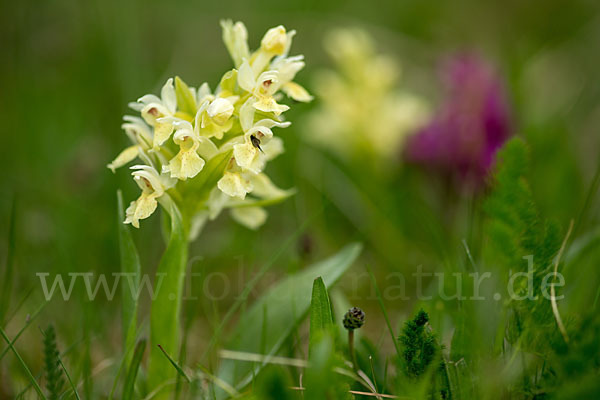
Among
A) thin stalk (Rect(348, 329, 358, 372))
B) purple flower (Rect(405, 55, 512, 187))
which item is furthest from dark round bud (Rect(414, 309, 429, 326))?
purple flower (Rect(405, 55, 512, 187))

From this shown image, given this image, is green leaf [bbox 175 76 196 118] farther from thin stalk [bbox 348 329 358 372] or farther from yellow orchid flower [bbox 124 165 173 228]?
thin stalk [bbox 348 329 358 372]

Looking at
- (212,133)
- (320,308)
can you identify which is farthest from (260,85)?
(320,308)

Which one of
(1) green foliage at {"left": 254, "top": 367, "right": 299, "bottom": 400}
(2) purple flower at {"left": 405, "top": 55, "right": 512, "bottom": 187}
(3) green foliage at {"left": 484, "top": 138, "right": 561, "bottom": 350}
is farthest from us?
(2) purple flower at {"left": 405, "top": 55, "right": 512, "bottom": 187}

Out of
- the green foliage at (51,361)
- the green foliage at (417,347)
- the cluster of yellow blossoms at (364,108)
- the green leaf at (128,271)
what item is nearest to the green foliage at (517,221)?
the green foliage at (417,347)

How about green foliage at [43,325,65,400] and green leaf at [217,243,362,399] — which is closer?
green foliage at [43,325,65,400]

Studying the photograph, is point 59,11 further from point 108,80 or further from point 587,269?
point 587,269

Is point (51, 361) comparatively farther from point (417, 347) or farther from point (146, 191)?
point (417, 347)

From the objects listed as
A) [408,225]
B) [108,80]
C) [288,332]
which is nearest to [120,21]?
[108,80]

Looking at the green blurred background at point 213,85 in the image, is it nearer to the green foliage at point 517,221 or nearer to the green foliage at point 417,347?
the green foliage at point 517,221
